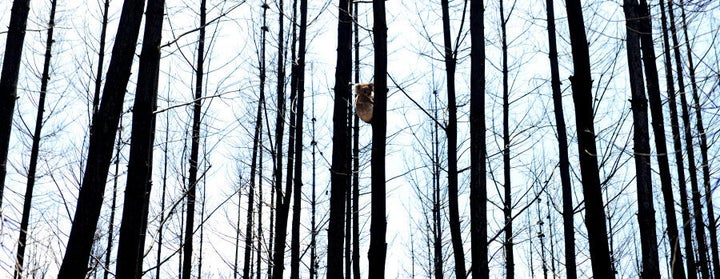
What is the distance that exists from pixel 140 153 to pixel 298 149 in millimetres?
4653

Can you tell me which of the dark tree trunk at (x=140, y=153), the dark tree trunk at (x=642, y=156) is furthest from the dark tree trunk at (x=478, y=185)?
the dark tree trunk at (x=140, y=153)

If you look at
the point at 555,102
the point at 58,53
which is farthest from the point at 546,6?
the point at 58,53

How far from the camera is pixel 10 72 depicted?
18.6ft

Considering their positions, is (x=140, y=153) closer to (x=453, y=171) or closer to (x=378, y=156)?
(x=378, y=156)

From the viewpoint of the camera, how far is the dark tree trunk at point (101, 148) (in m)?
4.31

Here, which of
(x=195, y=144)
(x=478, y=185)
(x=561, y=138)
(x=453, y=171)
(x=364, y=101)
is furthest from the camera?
(x=195, y=144)

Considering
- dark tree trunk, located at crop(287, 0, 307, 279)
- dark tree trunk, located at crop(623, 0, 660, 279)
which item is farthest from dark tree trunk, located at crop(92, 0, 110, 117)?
dark tree trunk, located at crop(623, 0, 660, 279)

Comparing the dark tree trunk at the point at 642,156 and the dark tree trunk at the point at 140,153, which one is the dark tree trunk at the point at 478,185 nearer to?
the dark tree trunk at the point at 642,156

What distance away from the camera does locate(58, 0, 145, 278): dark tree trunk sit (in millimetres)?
4312

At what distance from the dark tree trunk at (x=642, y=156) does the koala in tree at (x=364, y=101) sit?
279cm

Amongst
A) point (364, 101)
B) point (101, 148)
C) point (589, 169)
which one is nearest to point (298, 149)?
point (364, 101)

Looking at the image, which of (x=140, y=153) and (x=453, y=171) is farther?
(x=453, y=171)

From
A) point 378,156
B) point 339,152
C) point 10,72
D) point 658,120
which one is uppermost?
point 658,120

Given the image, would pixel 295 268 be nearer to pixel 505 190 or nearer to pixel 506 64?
pixel 505 190
